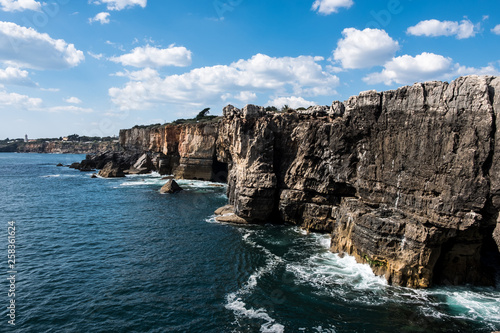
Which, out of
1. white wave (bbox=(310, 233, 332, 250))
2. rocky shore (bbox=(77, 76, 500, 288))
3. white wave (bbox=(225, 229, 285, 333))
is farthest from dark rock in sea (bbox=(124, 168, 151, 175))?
white wave (bbox=(225, 229, 285, 333))

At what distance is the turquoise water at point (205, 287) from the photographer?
19203 millimetres

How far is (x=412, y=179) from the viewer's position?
978 inches

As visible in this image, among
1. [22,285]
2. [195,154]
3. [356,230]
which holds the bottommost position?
[22,285]

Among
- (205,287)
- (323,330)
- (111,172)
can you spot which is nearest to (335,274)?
(323,330)

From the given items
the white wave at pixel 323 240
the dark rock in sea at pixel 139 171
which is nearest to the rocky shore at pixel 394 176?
the white wave at pixel 323 240

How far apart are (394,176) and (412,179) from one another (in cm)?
181

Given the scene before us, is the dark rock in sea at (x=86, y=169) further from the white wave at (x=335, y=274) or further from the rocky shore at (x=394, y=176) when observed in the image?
the white wave at (x=335, y=274)

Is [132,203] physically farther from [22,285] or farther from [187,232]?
[22,285]

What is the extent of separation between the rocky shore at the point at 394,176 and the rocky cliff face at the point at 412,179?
74mm

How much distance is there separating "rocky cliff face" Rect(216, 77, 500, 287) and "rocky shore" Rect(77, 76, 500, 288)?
2.9 inches

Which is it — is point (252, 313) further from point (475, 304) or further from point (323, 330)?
point (475, 304)

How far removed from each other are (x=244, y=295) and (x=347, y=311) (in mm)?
7292

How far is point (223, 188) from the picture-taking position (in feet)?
227

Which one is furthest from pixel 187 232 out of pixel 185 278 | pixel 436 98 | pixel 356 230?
pixel 436 98
